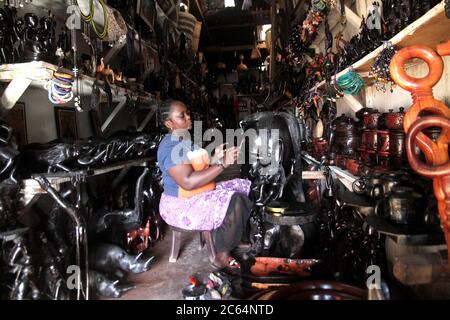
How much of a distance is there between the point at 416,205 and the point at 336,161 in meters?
1.05

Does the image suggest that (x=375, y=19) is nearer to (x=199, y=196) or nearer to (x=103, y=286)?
(x=199, y=196)

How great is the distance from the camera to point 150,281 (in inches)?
71.2

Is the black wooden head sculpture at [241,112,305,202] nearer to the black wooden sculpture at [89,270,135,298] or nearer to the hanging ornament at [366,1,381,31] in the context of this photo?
the hanging ornament at [366,1,381,31]

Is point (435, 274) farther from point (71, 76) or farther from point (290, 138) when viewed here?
point (71, 76)

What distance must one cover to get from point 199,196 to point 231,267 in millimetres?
507

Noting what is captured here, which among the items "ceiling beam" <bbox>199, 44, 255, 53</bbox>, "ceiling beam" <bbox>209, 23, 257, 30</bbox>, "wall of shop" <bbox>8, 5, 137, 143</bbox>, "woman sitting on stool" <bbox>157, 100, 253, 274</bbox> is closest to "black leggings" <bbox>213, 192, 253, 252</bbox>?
"woman sitting on stool" <bbox>157, 100, 253, 274</bbox>

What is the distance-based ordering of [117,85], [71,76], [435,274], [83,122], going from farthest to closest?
[83,122], [117,85], [71,76], [435,274]

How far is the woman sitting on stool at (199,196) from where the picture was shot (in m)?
1.80

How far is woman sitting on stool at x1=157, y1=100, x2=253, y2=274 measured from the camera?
1805 mm

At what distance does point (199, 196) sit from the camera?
188cm

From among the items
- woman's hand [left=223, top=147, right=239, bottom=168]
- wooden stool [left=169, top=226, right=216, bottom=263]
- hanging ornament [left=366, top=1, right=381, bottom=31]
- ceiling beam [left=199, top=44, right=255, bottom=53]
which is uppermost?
ceiling beam [left=199, top=44, right=255, bottom=53]

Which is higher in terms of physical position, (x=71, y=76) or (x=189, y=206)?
(x=71, y=76)
